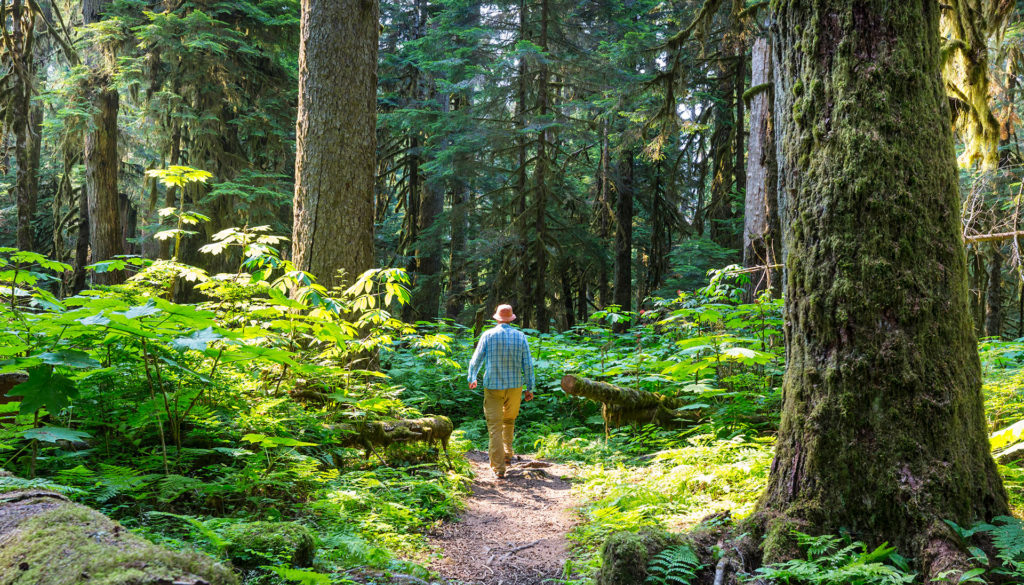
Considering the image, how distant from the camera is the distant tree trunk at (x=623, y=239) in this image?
17.3 m

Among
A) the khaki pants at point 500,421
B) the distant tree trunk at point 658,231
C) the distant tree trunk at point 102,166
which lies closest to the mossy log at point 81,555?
the khaki pants at point 500,421

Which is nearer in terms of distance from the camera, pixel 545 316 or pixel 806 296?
pixel 806 296

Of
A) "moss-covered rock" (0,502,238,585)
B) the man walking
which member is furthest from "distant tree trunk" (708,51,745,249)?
"moss-covered rock" (0,502,238,585)

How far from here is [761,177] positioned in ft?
32.7

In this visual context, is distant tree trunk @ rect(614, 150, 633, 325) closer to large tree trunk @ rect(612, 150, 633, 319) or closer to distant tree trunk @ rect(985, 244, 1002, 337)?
large tree trunk @ rect(612, 150, 633, 319)

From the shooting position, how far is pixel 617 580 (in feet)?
9.80

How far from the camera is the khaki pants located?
723 cm

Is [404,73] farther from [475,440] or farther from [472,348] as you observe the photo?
[475,440]

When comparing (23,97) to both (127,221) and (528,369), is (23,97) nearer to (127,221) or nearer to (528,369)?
(127,221)

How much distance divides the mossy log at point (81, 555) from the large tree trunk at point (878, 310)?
2638 millimetres

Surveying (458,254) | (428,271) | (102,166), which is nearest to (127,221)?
(102,166)

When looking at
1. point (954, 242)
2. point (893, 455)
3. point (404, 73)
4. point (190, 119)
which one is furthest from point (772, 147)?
point (404, 73)

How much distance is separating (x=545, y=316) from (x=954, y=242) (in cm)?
1324

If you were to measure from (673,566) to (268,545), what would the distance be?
1.94m
